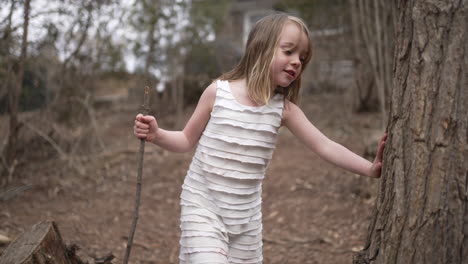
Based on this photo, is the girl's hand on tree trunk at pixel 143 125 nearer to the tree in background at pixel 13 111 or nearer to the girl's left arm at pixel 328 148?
the girl's left arm at pixel 328 148

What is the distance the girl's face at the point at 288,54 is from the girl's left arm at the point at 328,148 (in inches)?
6.5

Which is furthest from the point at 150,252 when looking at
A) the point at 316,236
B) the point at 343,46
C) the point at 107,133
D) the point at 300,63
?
the point at 343,46

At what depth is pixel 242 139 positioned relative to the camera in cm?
232

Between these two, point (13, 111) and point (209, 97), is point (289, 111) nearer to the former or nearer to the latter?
point (209, 97)

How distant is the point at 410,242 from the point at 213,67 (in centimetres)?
849

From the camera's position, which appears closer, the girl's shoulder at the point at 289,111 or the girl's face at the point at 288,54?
the girl's face at the point at 288,54

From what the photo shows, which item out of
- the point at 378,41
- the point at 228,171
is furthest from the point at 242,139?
the point at 378,41

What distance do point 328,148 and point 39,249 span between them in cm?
136

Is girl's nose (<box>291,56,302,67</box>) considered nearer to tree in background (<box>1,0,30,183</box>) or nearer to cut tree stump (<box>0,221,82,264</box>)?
cut tree stump (<box>0,221,82,264</box>)

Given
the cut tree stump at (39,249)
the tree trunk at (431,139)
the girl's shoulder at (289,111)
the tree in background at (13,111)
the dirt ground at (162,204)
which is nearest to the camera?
the tree trunk at (431,139)

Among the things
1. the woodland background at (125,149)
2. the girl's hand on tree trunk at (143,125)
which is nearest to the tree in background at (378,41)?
the woodland background at (125,149)

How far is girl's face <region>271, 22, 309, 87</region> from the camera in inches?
90.4

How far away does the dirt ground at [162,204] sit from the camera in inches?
150

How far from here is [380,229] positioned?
1994 mm
